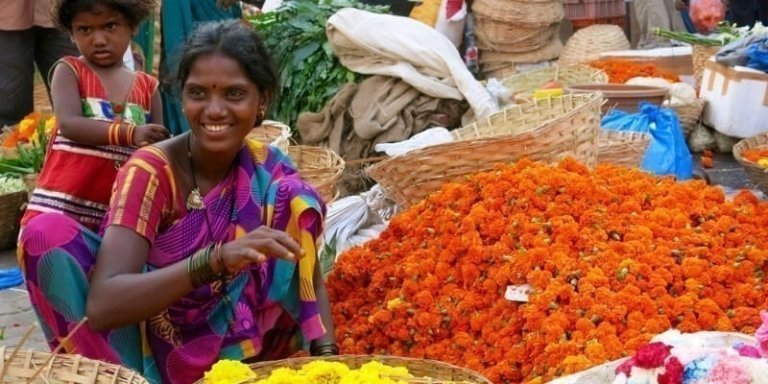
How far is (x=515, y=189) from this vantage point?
11.3 feet

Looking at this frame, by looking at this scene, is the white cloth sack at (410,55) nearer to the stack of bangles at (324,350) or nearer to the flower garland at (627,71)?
the flower garland at (627,71)

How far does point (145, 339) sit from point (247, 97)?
Answer: 2.25 ft

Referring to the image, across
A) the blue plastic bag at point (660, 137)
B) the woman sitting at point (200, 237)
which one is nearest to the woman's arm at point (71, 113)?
the woman sitting at point (200, 237)

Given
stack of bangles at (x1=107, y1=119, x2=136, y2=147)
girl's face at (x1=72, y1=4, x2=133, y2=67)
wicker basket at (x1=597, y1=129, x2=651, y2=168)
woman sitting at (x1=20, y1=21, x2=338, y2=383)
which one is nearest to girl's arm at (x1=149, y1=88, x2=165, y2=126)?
girl's face at (x1=72, y1=4, x2=133, y2=67)

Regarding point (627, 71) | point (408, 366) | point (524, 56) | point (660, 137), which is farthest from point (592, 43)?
point (408, 366)

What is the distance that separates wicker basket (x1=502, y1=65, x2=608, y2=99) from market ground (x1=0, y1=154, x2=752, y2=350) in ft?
3.24

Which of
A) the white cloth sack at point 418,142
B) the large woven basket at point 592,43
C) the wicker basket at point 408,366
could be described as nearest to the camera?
the wicker basket at point 408,366

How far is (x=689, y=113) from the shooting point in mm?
6602

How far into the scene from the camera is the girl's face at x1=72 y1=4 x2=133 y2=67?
340cm

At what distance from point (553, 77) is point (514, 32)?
131 cm

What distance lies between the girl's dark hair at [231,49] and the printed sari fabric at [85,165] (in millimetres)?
657

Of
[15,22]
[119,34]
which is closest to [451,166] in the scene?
[119,34]

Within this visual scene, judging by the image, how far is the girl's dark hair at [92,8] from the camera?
3375 millimetres

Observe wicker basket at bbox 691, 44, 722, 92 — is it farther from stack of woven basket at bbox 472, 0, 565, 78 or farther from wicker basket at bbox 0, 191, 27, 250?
wicker basket at bbox 0, 191, 27, 250
